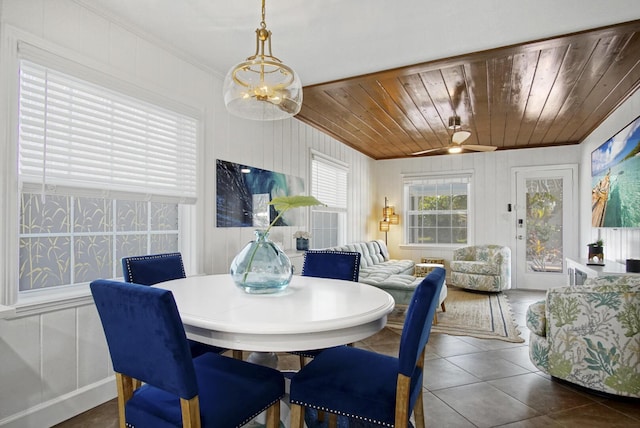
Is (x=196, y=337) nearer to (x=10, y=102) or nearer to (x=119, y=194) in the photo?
(x=119, y=194)

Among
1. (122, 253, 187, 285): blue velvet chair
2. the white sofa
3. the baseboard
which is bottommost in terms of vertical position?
the baseboard

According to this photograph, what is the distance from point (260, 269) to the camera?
5.76 feet

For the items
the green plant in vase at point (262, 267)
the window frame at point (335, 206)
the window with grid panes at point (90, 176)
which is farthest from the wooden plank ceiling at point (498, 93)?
the green plant in vase at point (262, 267)

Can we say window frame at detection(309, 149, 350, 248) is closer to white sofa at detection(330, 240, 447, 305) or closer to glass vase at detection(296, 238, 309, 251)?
white sofa at detection(330, 240, 447, 305)

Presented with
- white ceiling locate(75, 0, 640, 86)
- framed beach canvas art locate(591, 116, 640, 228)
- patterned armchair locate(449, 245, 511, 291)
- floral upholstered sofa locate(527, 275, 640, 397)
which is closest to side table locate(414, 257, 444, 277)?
patterned armchair locate(449, 245, 511, 291)

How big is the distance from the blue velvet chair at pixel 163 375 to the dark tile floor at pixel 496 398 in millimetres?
1090

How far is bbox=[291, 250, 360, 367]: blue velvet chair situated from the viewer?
250cm

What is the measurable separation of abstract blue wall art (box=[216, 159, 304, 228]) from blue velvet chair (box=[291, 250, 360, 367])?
1.03 metres

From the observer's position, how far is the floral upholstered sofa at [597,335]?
7.43ft

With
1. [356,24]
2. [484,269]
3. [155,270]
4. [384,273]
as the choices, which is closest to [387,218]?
[484,269]

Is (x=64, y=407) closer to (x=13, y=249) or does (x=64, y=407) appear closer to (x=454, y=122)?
(x=13, y=249)

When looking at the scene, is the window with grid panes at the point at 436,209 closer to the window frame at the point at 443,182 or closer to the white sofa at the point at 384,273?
the window frame at the point at 443,182

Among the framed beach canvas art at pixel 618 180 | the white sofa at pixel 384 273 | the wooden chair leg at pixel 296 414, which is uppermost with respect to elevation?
the framed beach canvas art at pixel 618 180

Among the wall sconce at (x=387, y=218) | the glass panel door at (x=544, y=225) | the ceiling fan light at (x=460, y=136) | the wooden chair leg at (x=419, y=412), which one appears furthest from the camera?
the wall sconce at (x=387, y=218)
